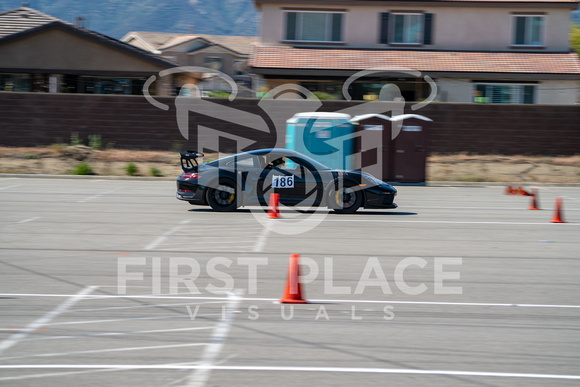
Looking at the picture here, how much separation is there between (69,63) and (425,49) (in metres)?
17.4

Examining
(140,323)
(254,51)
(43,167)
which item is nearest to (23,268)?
(140,323)

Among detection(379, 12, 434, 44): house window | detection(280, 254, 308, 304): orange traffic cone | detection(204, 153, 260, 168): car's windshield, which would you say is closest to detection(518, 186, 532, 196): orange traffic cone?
detection(204, 153, 260, 168): car's windshield

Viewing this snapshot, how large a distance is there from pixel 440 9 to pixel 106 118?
55.9ft

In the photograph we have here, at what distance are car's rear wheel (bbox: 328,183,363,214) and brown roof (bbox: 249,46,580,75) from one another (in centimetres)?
1743

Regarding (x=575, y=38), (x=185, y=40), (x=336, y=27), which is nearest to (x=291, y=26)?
(x=336, y=27)

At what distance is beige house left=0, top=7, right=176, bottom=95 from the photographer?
3216 centimetres

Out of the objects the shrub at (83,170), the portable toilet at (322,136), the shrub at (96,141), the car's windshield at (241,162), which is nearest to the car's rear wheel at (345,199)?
the car's windshield at (241,162)

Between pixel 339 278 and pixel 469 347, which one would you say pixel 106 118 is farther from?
pixel 469 347

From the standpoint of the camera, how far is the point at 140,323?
667 cm

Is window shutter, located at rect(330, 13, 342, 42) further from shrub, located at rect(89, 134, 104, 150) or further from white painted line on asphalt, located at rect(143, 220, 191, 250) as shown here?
white painted line on asphalt, located at rect(143, 220, 191, 250)

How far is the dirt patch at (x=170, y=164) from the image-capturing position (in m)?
24.2

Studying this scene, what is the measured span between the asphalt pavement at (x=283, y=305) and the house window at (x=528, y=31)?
21277 millimetres

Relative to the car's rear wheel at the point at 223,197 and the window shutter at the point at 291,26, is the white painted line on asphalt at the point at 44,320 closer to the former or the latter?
the car's rear wheel at the point at 223,197

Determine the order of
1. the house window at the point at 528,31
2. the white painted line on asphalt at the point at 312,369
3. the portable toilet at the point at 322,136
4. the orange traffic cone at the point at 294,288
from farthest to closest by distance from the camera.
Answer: the house window at the point at 528,31 < the portable toilet at the point at 322,136 < the orange traffic cone at the point at 294,288 < the white painted line on asphalt at the point at 312,369
